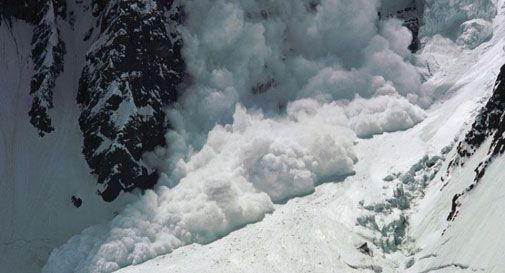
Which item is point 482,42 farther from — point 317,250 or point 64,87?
point 64,87

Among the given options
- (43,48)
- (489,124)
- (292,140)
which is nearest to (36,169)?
(43,48)

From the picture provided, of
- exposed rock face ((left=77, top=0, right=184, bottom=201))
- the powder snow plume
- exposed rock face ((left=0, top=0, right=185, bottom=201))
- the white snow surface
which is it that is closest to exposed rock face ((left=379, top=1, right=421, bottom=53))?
Answer: the white snow surface

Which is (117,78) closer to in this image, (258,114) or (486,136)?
(258,114)

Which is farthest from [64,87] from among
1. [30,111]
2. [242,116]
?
[242,116]

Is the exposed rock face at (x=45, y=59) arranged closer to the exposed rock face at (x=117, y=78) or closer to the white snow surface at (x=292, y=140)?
the exposed rock face at (x=117, y=78)

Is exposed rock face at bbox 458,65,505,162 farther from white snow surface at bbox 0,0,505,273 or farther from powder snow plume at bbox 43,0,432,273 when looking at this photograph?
powder snow plume at bbox 43,0,432,273
